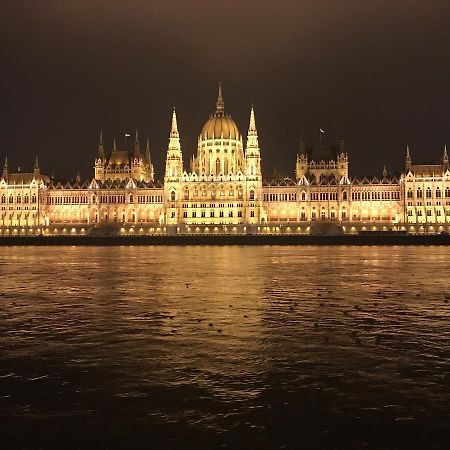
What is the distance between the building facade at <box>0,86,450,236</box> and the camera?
13662 centimetres

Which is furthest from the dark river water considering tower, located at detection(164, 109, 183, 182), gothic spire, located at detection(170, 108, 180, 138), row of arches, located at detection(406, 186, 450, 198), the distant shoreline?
gothic spire, located at detection(170, 108, 180, 138)

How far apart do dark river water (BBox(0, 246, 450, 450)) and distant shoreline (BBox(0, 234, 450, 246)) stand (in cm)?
7258

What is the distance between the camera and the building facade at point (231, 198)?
137m

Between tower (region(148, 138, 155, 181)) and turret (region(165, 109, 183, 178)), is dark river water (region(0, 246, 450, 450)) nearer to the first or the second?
turret (region(165, 109, 183, 178))

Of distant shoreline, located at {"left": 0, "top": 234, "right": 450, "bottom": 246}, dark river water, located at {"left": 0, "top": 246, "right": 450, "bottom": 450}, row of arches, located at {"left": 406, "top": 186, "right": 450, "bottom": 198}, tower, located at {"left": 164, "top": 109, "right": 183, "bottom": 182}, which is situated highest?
tower, located at {"left": 164, "top": 109, "right": 183, "bottom": 182}

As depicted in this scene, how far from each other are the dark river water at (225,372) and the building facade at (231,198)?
10812cm

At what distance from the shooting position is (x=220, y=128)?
512 ft

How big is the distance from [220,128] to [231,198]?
22.9 metres

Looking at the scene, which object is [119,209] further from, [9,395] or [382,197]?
[9,395]

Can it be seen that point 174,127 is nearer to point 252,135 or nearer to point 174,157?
point 174,157

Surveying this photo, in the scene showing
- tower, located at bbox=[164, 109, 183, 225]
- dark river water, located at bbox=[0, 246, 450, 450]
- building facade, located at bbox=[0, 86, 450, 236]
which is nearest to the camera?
dark river water, located at bbox=[0, 246, 450, 450]

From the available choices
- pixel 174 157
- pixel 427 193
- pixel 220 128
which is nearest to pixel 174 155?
pixel 174 157

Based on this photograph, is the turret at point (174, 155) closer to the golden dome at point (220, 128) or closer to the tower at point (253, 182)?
the golden dome at point (220, 128)

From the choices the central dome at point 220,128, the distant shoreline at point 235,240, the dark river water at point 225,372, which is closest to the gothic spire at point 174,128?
the central dome at point 220,128
